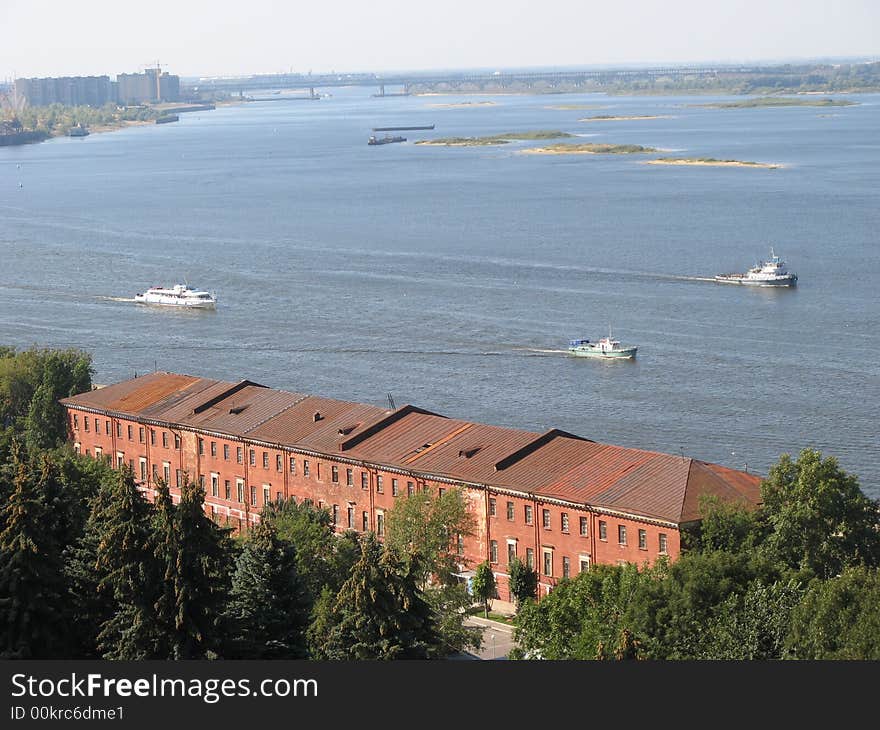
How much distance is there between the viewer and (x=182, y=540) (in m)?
21.1

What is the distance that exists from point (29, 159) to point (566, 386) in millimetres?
143499

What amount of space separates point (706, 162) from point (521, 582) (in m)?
111

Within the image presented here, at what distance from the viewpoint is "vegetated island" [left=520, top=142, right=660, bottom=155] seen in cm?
15788

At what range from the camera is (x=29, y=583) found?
21.4 metres

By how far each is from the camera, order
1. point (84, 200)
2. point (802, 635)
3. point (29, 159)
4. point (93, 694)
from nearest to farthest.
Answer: point (93, 694) < point (802, 635) < point (84, 200) < point (29, 159)

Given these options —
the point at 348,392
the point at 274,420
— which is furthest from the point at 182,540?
the point at 348,392

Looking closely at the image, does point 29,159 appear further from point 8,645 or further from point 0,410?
point 8,645

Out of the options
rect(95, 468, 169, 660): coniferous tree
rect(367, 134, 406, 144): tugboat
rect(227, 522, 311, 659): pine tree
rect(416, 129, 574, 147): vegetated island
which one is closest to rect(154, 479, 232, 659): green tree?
rect(95, 468, 169, 660): coniferous tree

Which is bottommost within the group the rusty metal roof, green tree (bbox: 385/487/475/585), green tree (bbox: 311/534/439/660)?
green tree (bbox: 385/487/475/585)

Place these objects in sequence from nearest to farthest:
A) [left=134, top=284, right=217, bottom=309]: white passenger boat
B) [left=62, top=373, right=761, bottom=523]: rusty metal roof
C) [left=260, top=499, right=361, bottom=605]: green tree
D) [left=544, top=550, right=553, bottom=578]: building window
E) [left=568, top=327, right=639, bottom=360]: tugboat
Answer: [left=260, top=499, right=361, bottom=605]: green tree
[left=62, top=373, right=761, bottom=523]: rusty metal roof
[left=544, top=550, right=553, bottom=578]: building window
[left=568, top=327, right=639, bottom=360]: tugboat
[left=134, top=284, right=217, bottom=309]: white passenger boat

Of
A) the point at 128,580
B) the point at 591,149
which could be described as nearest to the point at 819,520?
the point at 128,580

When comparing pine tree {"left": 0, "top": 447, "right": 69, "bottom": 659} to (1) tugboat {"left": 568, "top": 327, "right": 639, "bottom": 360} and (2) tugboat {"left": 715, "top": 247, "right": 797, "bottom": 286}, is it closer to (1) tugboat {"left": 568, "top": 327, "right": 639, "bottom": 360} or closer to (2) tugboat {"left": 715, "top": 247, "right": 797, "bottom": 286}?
(1) tugboat {"left": 568, "top": 327, "right": 639, "bottom": 360}

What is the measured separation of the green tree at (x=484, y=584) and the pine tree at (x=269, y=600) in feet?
34.2

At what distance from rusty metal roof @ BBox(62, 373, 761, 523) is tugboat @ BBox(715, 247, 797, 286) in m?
35.5
